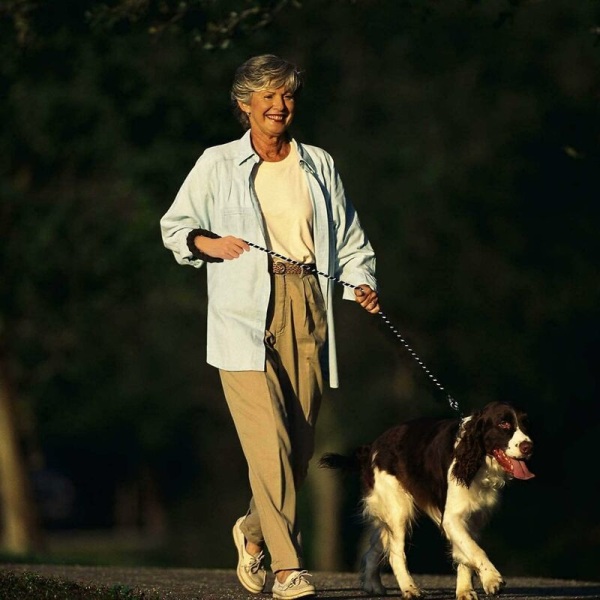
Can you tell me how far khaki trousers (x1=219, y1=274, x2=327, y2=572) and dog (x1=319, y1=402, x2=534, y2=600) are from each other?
86cm

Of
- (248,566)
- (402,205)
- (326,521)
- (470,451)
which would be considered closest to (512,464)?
(470,451)

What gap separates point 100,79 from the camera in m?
25.3

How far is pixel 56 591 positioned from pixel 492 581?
2113mm

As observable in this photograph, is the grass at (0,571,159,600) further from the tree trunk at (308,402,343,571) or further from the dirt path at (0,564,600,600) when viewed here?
the tree trunk at (308,402,343,571)

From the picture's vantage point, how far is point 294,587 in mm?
10156

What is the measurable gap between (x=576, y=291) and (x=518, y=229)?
1.20m

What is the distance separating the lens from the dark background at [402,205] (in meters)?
25.8

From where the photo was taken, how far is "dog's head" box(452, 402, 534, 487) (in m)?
10.5

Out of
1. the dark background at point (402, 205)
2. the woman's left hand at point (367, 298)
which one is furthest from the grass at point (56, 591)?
the dark background at point (402, 205)

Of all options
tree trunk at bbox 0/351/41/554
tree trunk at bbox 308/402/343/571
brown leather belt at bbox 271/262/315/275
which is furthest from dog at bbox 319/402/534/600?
tree trunk at bbox 308/402/343/571

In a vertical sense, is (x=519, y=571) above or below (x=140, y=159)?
below

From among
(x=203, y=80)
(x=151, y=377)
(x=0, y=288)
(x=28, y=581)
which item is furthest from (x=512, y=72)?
(x=28, y=581)

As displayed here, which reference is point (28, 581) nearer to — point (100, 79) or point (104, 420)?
point (100, 79)

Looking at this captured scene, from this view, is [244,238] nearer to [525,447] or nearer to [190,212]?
[190,212]
